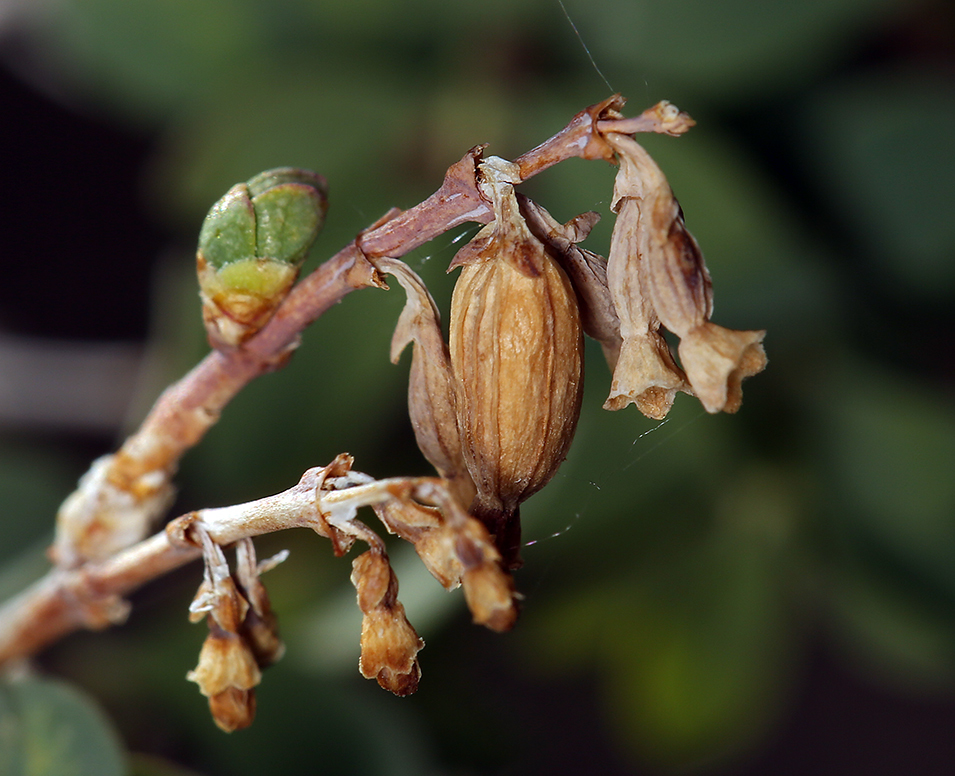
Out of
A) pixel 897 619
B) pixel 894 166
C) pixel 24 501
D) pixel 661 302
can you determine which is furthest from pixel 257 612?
pixel 894 166

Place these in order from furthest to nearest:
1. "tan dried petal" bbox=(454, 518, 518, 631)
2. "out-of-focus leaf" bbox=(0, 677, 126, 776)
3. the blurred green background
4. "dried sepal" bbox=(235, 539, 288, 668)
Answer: the blurred green background, "out-of-focus leaf" bbox=(0, 677, 126, 776), "dried sepal" bbox=(235, 539, 288, 668), "tan dried petal" bbox=(454, 518, 518, 631)

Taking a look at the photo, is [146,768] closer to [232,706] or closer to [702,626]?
[232,706]

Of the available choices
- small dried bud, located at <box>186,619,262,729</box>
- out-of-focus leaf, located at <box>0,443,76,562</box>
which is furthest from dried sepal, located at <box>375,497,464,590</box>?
out-of-focus leaf, located at <box>0,443,76,562</box>

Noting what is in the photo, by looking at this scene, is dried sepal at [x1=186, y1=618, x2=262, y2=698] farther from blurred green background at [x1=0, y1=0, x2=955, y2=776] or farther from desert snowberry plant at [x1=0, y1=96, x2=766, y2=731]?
blurred green background at [x1=0, y1=0, x2=955, y2=776]

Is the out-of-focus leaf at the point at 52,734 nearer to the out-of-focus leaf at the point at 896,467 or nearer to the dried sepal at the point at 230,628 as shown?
the dried sepal at the point at 230,628

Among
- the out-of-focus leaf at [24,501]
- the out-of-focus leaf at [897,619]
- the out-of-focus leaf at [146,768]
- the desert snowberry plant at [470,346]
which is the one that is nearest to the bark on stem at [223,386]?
the desert snowberry plant at [470,346]

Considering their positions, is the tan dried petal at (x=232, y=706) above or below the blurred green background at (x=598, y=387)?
below
